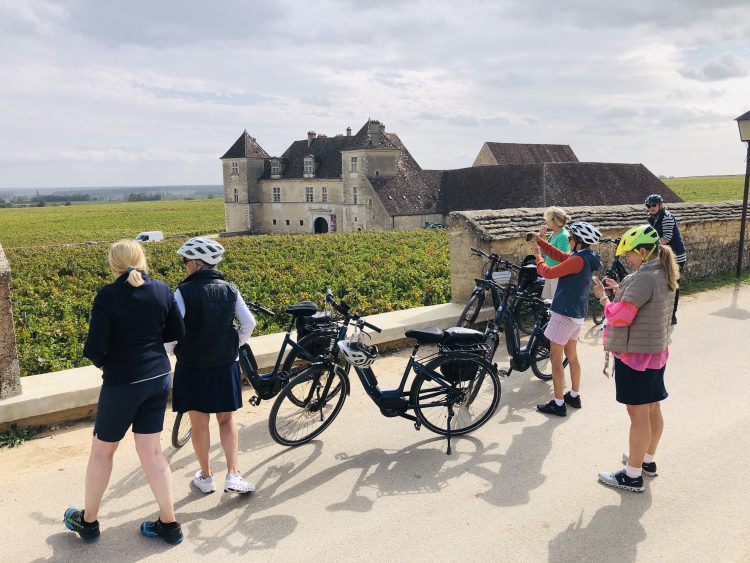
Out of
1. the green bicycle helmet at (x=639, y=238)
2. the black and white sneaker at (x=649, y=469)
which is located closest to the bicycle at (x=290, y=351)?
the green bicycle helmet at (x=639, y=238)

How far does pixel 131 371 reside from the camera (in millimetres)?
3520

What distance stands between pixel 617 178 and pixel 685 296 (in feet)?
130

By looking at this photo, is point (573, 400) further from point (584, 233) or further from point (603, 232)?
point (603, 232)

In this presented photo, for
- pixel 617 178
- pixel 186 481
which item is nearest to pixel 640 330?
pixel 186 481

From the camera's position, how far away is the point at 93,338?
3387 millimetres

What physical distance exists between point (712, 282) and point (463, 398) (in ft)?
28.6

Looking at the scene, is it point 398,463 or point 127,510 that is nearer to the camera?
point 127,510

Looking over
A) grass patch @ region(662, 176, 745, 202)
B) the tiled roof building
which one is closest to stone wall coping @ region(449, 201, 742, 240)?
the tiled roof building

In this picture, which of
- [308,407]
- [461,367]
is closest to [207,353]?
[308,407]

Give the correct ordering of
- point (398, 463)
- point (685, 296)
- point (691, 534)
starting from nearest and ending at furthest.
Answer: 1. point (691, 534)
2. point (398, 463)
3. point (685, 296)

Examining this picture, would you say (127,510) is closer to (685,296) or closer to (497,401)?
(497,401)

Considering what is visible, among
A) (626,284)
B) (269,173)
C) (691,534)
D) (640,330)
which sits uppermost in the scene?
(269,173)

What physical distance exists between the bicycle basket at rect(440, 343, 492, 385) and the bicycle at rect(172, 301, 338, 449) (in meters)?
1.10

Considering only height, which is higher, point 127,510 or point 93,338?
point 93,338
